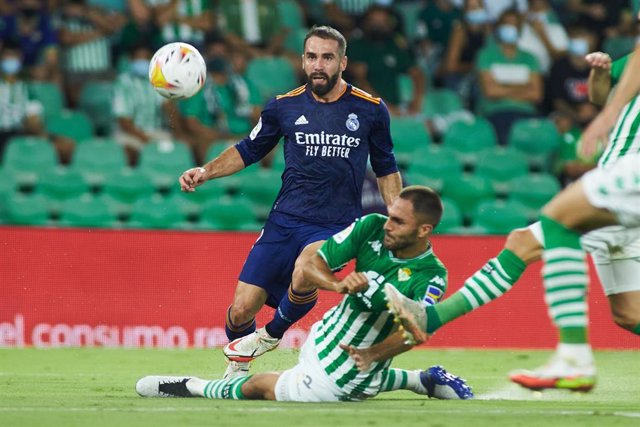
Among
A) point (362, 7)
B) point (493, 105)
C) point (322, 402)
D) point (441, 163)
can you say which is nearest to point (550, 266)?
point (322, 402)

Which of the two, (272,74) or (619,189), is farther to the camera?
(272,74)

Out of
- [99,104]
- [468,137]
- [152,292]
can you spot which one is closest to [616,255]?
[152,292]

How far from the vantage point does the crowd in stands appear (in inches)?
569

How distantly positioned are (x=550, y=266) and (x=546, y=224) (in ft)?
0.73

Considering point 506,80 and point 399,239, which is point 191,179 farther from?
point 506,80

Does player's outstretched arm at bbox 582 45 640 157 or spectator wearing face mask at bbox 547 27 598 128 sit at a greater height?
player's outstretched arm at bbox 582 45 640 157

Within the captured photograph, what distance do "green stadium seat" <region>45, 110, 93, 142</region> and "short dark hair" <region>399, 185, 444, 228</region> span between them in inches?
330

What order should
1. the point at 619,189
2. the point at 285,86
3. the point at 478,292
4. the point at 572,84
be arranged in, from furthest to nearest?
the point at 572,84 < the point at 285,86 < the point at 478,292 < the point at 619,189

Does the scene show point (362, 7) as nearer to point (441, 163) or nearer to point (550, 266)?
point (441, 163)

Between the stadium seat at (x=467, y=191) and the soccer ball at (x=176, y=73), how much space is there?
6171 millimetres

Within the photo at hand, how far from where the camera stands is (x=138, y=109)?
1482cm

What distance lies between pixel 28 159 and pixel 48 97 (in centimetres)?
109

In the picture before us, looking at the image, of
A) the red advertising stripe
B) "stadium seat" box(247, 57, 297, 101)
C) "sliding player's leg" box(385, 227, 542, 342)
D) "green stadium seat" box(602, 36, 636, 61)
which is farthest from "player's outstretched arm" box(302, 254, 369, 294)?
"green stadium seat" box(602, 36, 636, 61)

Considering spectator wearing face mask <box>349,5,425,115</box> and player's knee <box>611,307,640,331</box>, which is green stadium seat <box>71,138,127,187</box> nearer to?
spectator wearing face mask <box>349,5,425,115</box>
